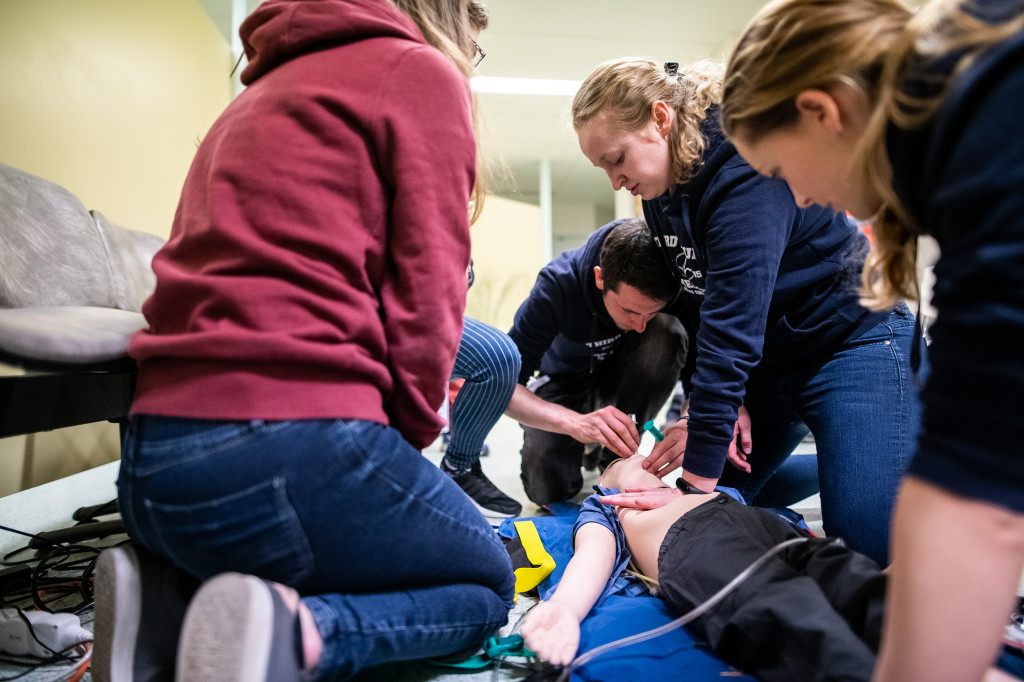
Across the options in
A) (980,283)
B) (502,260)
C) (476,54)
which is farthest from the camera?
(502,260)

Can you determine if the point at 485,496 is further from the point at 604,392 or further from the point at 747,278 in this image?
the point at 747,278

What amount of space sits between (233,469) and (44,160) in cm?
196

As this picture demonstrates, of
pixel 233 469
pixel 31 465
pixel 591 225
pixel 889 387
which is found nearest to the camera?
pixel 233 469

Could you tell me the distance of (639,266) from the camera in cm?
150

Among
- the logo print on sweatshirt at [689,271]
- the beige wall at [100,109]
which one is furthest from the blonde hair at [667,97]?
the beige wall at [100,109]

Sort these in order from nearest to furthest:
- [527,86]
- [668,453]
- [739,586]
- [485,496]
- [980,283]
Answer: [980,283] < [739,586] < [668,453] < [485,496] < [527,86]

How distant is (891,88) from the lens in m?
0.52

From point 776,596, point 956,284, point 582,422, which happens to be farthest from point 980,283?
point 582,422

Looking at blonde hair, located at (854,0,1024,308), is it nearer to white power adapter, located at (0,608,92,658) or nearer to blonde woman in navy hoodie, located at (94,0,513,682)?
blonde woman in navy hoodie, located at (94,0,513,682)

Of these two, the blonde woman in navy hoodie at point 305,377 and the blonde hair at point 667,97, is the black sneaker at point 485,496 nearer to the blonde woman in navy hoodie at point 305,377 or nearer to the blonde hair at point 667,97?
the blonde woman in navy hoodie at point 305,377

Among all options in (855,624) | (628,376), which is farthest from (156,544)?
(628,376)

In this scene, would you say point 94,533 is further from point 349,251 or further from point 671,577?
point 671,577

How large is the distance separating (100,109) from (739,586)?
2.66m

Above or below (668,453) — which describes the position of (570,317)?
above
